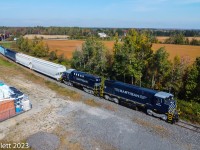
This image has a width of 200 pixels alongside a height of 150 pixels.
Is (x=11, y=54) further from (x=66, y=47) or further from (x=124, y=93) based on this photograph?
(x=124, y=93)

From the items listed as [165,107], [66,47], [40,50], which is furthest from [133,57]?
[66,47]

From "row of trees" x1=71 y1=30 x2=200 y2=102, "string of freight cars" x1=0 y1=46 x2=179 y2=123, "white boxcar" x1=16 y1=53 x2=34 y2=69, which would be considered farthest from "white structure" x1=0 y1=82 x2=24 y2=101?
"white boxcar" x1=16 y1=53 x2=34 y2=69

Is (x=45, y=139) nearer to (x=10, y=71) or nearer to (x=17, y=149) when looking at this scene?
(x=17, y=149)

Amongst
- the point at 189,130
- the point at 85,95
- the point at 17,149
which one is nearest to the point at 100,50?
the point at 85,95

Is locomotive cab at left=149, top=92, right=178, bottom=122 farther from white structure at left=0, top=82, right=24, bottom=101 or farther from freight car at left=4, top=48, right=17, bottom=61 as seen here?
freight car at left=4, top=48, right=17, bottom=61

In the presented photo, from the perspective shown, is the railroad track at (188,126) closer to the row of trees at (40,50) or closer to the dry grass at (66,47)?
the row of trees at (40,50)

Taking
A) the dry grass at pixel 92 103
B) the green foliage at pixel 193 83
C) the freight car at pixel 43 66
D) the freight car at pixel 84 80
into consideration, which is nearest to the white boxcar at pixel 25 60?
the freight car at pixel 43 66
